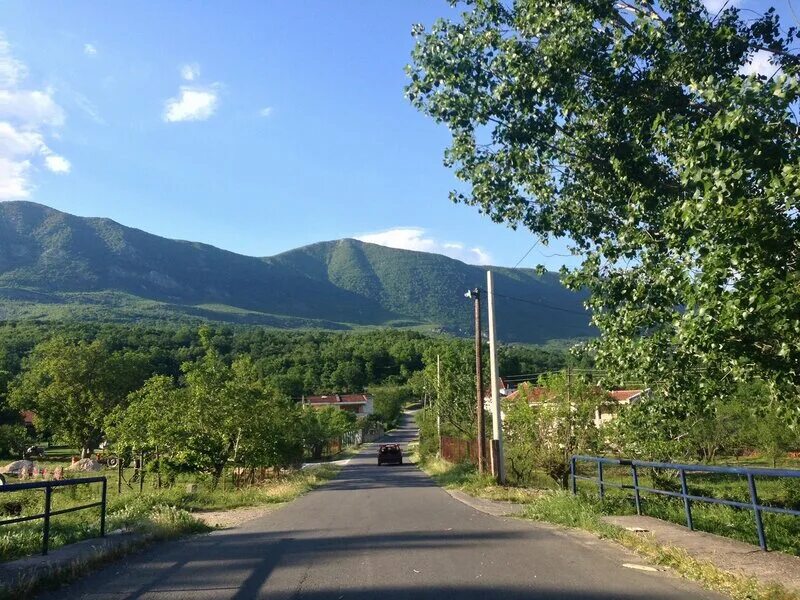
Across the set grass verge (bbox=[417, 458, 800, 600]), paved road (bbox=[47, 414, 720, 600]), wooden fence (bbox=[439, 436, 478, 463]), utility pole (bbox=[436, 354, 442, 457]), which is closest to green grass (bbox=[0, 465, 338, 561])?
paved road (bbox=[47, 414, 720, 600])

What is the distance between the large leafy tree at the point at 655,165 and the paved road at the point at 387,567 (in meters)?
2.84

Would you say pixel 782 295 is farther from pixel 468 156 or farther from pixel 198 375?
pixel 198 375

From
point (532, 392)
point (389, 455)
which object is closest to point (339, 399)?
point (389, 455)

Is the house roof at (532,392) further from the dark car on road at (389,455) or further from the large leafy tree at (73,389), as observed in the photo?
the large leafy tree at (73,389)

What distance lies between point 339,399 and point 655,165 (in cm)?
12031

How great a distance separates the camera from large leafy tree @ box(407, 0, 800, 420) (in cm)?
697

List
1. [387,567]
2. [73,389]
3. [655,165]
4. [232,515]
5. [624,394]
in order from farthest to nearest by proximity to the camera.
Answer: [73,389] → [624,394] → [232,515] → [655,165] → [387,567]

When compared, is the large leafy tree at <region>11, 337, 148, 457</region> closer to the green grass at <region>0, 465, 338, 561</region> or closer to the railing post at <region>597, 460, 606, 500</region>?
the green grass at <region>0, 465, 338, 561</region>

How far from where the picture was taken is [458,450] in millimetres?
39344

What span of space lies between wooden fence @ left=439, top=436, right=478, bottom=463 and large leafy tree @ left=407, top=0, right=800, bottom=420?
79.9 feet

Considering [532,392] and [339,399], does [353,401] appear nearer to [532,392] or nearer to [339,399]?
[339,399]

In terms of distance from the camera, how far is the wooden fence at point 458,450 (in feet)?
120

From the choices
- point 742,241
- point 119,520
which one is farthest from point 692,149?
point 119,520

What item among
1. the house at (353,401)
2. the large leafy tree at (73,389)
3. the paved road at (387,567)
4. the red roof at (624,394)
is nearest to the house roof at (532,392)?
the red roof at (624,394)
